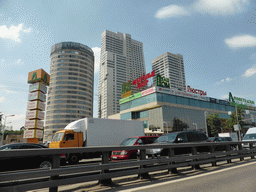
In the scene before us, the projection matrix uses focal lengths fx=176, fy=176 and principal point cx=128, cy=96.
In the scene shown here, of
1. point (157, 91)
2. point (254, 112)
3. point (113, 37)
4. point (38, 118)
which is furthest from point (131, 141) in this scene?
point (113, 37)

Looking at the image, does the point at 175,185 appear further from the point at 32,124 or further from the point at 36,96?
the point at 36,96

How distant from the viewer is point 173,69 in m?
180

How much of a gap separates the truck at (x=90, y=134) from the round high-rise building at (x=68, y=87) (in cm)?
8864

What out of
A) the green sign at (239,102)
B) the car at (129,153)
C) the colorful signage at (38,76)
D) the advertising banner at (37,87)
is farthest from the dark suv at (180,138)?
the green sign at (239,102)

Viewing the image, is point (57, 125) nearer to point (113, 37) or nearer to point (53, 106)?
point (53, 106)

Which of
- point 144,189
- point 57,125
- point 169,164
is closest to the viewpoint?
point 144,189

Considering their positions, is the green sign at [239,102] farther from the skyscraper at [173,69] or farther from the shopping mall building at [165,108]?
the skyscraper at [173,69]

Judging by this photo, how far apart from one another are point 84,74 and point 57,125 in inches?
1385

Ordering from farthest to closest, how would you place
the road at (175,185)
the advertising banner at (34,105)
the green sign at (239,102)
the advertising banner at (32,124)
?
1. the green sign at (239,102)
2. the advertising banner at (34,105)
3. the advertising banner at (32,124)
4. the road at (175,185)

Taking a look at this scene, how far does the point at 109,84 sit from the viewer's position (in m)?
158

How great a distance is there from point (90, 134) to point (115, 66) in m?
157

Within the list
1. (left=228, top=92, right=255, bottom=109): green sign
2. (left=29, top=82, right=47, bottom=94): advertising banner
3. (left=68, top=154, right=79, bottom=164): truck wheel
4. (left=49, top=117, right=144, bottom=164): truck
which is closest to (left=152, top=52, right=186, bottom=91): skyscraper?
(left=228, top=92, right=255, bottom=109): green sign

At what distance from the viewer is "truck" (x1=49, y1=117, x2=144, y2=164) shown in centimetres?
1467

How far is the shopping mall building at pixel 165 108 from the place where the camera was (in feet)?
202
